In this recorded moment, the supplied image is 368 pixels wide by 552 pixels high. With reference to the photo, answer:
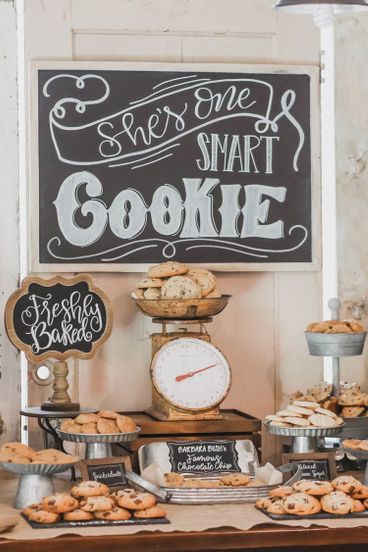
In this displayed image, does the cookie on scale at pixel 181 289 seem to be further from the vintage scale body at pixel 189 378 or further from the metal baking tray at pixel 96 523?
the metal baking tray at pixel 96 523

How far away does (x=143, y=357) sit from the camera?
4.15 meters

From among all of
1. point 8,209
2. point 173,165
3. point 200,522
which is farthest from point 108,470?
point 173,165

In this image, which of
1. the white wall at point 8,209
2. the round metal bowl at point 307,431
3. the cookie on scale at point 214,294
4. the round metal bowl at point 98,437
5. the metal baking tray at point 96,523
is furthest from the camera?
the white wall at point 8,209

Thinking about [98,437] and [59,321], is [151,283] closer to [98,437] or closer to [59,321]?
Answer: [59,321]

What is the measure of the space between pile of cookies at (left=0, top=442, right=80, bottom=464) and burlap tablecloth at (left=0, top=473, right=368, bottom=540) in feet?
A: 0.65

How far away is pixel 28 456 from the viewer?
334 centimetres

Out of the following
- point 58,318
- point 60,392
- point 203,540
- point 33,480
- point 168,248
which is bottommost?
point 203,540

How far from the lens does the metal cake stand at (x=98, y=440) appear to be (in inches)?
138

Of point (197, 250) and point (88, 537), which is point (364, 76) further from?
point (88, 537)

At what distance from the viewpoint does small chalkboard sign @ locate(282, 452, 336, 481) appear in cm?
351

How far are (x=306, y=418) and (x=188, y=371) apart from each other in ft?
1.40

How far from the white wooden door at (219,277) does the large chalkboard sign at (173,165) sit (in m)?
0.07

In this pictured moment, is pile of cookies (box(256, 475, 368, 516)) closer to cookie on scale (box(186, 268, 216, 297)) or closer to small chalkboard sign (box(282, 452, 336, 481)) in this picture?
small chalkboard sign (box(282, 452, 336, 481))

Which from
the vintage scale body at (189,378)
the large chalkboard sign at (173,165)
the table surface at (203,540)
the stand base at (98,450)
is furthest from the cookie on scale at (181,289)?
the table surface at (203,540)
